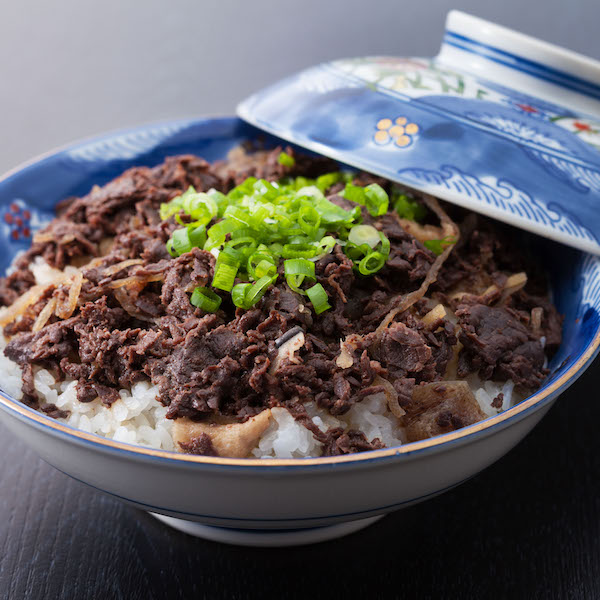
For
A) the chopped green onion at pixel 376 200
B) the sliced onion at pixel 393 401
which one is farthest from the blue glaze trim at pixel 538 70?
the sliced onion at pixel 393 401

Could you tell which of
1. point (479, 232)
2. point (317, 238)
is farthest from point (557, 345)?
point (317, 238)

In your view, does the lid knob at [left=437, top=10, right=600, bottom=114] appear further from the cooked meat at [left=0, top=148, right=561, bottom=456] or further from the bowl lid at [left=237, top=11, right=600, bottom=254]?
the cooked meat at [left=0, top=148, right=561, bottom=456]

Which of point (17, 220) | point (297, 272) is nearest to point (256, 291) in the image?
point (297, 272)

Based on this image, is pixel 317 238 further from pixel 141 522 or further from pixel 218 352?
pixel 141 522

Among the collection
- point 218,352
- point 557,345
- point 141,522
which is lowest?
point 141,522

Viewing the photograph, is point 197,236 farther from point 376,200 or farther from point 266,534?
point 266,534

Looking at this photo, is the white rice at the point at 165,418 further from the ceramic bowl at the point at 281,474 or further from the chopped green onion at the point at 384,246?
the chopped green onion at the point at 384,246
